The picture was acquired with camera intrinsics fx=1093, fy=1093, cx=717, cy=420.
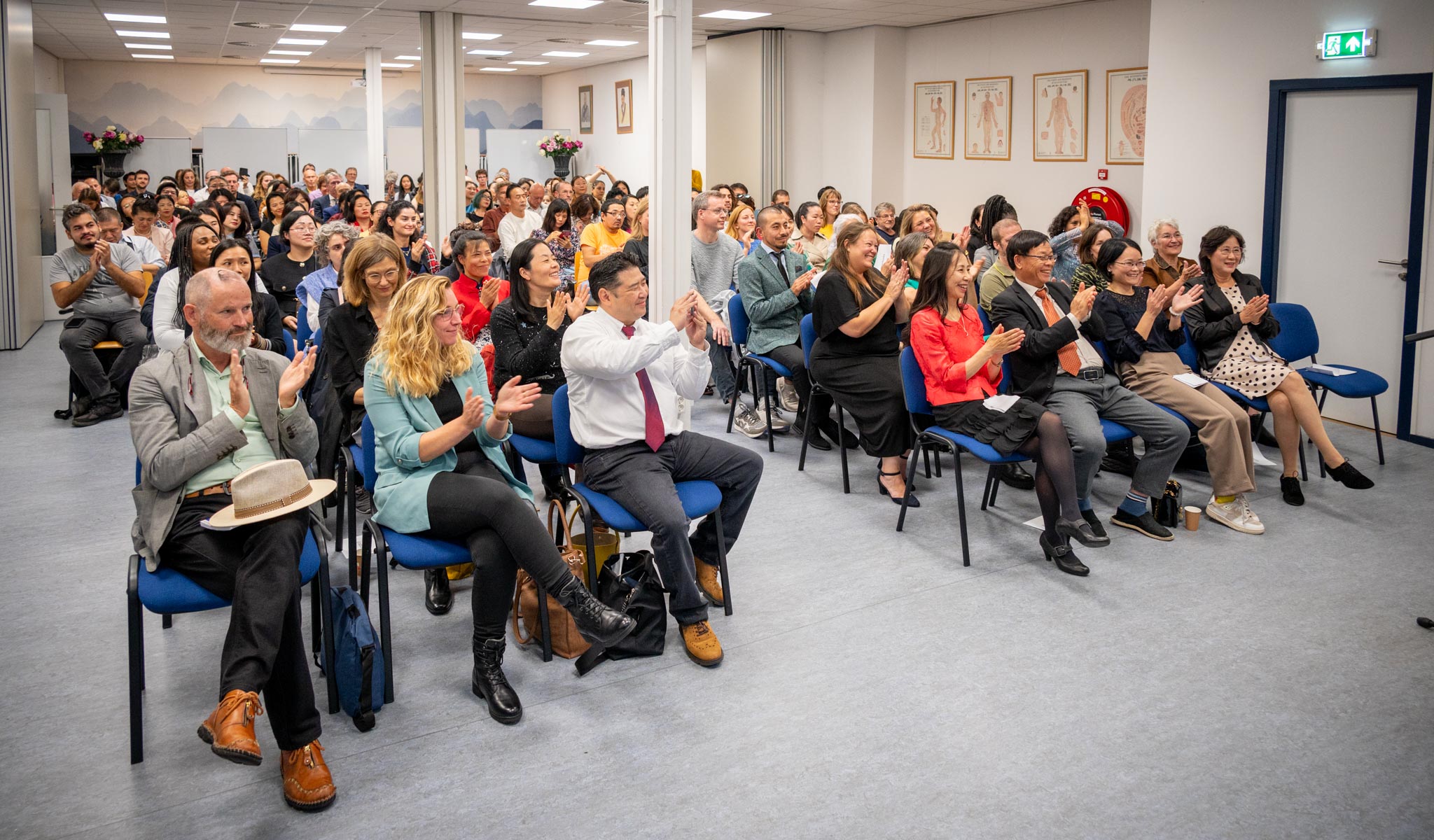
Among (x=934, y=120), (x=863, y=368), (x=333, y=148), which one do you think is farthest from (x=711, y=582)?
(x=333, y=148)

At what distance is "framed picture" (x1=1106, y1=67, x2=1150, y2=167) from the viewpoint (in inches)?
376

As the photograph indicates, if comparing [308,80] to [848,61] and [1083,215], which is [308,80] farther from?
[1083,215]

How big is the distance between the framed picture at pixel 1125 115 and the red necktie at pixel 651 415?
7.15m

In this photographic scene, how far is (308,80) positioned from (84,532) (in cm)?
1885

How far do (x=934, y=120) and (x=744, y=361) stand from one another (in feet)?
21.5

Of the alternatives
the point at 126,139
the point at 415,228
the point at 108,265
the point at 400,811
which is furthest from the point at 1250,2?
the point at 126,139

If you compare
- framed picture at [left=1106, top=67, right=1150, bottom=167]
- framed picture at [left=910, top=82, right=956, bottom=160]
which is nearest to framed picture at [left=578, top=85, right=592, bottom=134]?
framed picture at [left=910, top=82, right=956, bottom=160]

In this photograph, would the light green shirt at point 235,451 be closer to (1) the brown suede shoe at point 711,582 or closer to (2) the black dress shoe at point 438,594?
(2) the black dress shoe at point 438,594

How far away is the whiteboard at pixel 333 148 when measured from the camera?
18734 millimetres

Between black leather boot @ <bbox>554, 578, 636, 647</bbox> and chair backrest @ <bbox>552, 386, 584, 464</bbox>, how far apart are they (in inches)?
27.0

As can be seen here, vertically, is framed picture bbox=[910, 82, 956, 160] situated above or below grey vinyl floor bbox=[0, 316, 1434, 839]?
above

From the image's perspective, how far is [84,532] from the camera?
481 centimetres

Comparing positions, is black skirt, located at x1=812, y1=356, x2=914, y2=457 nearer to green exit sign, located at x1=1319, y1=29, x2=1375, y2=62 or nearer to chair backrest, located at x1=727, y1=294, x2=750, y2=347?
chair backrest, located at x1=727, y1=294, x2=750, y2=347

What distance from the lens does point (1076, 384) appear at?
16.3ft
